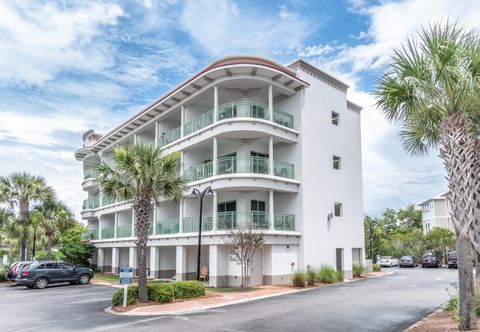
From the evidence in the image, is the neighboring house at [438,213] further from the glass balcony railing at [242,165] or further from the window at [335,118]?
the glass balcony railing at [242,165]

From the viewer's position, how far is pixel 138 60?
742 inches

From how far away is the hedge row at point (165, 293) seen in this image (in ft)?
54.4

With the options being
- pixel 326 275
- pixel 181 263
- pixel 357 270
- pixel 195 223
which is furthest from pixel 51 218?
pixel 357 270

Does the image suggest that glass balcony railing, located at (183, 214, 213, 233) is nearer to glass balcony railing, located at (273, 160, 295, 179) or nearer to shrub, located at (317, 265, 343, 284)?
glass balcony railing, located at (273, 160, 295, 179)

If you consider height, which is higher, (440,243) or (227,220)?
(227,220)

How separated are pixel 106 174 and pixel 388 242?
159 ft

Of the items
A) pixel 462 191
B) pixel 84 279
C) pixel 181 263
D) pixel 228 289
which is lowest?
pixel 84 279

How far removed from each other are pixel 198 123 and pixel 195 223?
6542 mm

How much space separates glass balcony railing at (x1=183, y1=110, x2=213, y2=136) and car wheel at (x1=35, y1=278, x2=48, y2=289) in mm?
13094

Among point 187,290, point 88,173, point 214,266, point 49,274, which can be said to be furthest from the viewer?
point 88,173

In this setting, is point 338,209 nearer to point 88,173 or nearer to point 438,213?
point 88,173

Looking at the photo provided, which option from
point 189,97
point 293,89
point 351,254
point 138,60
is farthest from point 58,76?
point 351,254

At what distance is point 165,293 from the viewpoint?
17000mm

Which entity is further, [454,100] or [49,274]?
[49,274]
